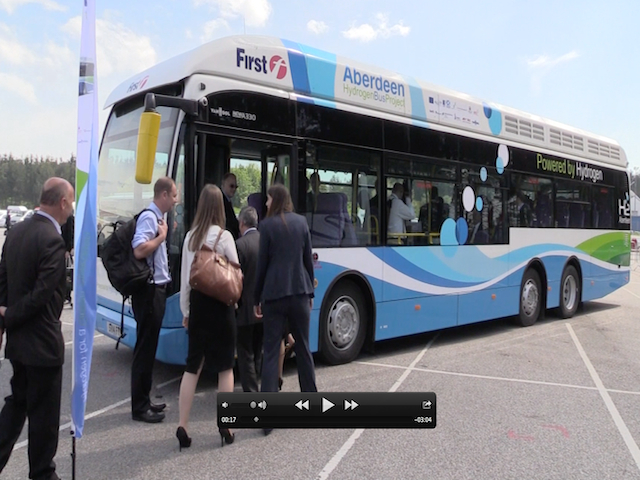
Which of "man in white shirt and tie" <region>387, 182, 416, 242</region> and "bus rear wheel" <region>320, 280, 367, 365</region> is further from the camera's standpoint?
"man in white shirt and tie" <region>387, 182, 416, 242</region>

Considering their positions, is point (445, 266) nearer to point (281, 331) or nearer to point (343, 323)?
point (343, 323)

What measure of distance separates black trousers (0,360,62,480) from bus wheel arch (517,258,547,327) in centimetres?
804

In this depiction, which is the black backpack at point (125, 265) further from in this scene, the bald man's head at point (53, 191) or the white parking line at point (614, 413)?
the white parking line at point (614, 413)

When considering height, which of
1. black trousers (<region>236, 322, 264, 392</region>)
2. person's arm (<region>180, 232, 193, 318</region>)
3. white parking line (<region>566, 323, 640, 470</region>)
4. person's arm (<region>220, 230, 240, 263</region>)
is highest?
person's arm (<region>220, 230, 240, 263</region>)

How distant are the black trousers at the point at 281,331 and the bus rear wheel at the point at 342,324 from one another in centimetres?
163

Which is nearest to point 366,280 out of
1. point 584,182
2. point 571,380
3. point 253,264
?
point 253,264

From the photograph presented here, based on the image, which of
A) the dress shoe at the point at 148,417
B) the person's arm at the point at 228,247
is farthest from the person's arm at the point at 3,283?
the dress shoe at the point at 148,417

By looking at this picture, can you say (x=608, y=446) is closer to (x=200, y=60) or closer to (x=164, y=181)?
(x=164, y=181)

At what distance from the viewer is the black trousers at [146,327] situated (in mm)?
4516

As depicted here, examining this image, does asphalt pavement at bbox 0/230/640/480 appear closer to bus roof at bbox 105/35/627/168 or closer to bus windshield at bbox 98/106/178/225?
bus windshield at bbox 98/106/178/225

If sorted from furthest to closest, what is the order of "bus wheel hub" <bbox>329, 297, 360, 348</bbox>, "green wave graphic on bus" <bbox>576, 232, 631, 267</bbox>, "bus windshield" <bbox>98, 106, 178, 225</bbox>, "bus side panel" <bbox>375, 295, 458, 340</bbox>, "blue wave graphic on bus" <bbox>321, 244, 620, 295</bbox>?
"green wave graphic on bus" <bbox>576, 232, 631, 267</bbox>
"bus side panel" <bbox>375, 295, 458, 340</bbox>
"blue wave graphic on bus" <bbox>321, 244, 620, 295</bbox>
"bus wheel hub" <bbox>329, 297, 360, 348</bbox>
"bus windshield" <bbox>98, 106, 178, 225</bbox>

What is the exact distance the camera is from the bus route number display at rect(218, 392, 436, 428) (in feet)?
10.2

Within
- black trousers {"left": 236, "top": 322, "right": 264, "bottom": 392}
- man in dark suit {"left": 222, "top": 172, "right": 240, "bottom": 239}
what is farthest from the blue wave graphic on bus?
black trousers {"left": 236, "top": 322, "right": 264, "bottom": 392}

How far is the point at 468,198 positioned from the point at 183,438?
18.6ft
